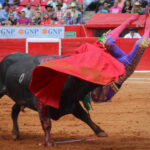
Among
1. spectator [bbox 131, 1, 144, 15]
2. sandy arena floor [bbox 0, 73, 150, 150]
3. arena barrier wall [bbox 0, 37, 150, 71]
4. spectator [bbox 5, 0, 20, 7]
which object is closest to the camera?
sandy arena floor [bbox 0, 73, 150, 150]

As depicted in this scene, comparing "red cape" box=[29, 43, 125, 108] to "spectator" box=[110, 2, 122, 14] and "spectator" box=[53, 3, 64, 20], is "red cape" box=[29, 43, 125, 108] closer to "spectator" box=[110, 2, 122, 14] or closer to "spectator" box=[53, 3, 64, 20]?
"spectator" box=[53, 3, 64, 20]

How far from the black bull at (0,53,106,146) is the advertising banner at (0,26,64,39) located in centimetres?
850

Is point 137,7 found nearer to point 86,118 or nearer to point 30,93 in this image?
point 86,118

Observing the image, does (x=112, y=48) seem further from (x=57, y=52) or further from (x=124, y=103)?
→ (x=57, y=52)

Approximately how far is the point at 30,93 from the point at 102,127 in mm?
1696

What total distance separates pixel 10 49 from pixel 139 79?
445 centimetres

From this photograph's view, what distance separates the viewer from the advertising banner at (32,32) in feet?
47.8

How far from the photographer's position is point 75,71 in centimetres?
451

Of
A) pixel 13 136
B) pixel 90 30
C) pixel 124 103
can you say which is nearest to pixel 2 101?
pixel 124 103

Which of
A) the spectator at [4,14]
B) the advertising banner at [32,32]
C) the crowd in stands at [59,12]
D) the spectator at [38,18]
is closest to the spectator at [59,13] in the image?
the crowd in stands at [59,12]

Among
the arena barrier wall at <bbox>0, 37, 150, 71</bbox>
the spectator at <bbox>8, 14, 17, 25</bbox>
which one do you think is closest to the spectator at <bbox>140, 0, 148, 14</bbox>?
the arena barrier wall at <bbox>0, 37, 150, 71</bbox>

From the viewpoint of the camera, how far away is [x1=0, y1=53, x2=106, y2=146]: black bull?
195 inches

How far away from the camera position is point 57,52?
13.4m

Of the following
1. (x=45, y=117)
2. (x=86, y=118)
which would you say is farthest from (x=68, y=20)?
(x=45, y=117)
